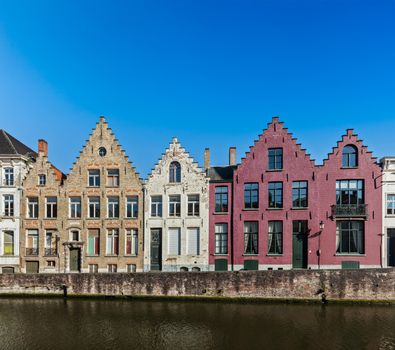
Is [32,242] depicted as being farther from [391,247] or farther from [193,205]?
[391,247]

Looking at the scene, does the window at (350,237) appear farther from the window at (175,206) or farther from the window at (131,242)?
the window at (131,242)

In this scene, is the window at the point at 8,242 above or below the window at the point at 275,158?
below

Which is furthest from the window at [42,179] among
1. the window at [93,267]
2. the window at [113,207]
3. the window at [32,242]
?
the window at [93,267]

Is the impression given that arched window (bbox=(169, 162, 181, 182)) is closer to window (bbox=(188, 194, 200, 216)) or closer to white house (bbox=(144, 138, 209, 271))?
white house (bbox=(144, 138, 209, 271))

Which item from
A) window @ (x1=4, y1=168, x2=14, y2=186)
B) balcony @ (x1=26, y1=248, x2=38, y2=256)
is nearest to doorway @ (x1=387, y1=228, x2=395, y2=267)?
balcony @ (x1=26, y1=248, x2=38, y2=256)

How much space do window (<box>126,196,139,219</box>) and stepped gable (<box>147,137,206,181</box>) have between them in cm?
253

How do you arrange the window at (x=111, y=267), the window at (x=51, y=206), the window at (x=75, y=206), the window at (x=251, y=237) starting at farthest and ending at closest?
1. the window at (x=51, y=206)
2. the window at (x=75, y=206)
3. the window at (x=111, y=267)
4. the window at (x=251, y=237)

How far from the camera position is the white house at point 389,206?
29.2 metres

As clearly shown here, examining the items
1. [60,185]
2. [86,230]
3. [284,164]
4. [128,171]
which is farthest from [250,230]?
[60,185]

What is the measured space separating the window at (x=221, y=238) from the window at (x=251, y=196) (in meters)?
3.05

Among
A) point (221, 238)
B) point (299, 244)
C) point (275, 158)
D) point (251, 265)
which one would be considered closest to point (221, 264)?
point (221, 238)

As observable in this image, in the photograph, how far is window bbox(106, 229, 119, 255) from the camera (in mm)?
32219

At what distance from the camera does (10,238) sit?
32.9 meters

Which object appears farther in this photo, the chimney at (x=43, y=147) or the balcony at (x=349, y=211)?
the chimney at (x=43, y=147)
